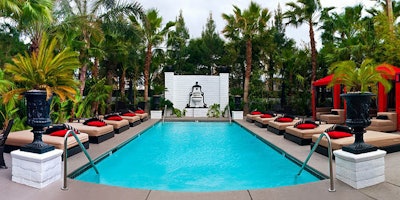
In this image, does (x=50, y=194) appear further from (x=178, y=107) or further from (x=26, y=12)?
(x=178, y=107)

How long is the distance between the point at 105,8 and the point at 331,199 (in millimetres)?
13321

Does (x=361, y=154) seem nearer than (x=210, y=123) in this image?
Yes

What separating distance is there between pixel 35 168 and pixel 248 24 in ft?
54.6

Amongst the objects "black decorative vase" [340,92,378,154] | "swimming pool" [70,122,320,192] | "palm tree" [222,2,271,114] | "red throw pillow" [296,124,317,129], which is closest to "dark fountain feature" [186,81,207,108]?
"palm tree" [222,2,271,114]

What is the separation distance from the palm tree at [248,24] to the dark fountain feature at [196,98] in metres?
2.87

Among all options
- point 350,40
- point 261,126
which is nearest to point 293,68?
point 350,40

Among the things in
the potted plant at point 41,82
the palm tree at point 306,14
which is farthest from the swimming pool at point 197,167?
the palm tree at point 306,14

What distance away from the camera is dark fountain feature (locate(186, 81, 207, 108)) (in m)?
19.6

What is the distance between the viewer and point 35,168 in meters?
4.34

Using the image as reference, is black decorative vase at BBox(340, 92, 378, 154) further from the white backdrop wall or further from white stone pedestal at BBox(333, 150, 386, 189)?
the white backdrop wall

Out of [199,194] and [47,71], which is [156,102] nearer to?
[47,71]

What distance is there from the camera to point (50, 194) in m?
4.09

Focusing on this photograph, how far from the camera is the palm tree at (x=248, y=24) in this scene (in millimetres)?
18750

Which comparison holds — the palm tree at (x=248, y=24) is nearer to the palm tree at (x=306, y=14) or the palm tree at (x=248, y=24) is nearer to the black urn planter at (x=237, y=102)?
the black urn planter at (x=237, y=102)
